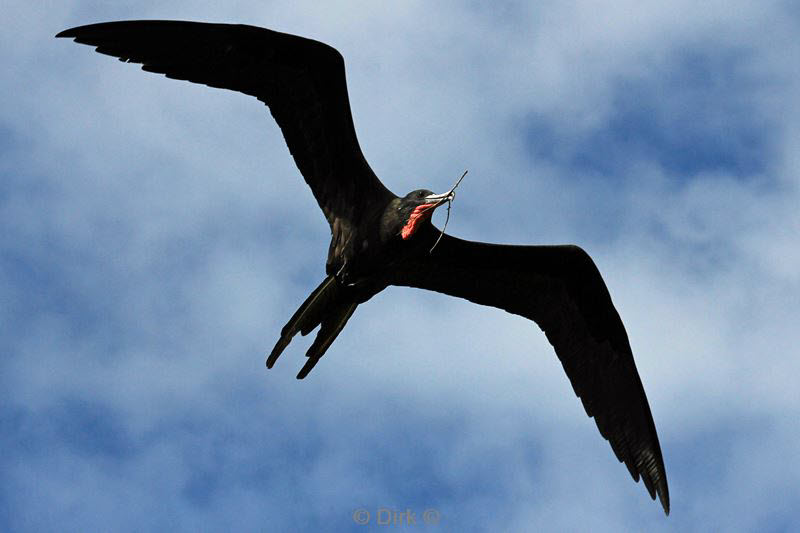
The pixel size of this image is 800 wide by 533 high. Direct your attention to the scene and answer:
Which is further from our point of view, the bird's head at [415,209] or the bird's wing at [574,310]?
the bird's wing at [574,310]

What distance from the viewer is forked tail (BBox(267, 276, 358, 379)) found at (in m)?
11.6

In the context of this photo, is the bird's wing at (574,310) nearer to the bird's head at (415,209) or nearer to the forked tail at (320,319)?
the forked tail at (320,319)

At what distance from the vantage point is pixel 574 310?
1279 centimetres

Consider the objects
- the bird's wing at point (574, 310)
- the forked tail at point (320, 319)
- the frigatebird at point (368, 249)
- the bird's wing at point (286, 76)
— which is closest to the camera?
the bird's wing at point (286, 76)

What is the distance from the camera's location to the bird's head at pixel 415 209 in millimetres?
10875

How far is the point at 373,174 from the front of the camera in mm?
11484

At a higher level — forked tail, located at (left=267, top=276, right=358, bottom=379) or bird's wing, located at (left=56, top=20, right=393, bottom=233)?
bird's wing, located at (left=56, top=20, right=393, bottom=233)

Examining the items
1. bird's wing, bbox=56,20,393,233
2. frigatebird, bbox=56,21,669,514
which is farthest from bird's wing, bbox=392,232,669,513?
bird's wing, bbox=56,20,393,233

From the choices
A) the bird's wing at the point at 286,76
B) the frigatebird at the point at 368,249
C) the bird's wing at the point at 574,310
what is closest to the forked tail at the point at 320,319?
the frigatebird at the point at 368,249

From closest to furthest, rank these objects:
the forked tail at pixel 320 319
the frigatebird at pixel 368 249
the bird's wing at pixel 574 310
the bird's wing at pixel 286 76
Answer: the bird's wing at pixel 286 76 < the frigatebird at pixel 368 249 < the forked tail at pixel 320 319 < the bird's wing at pixel 574 310

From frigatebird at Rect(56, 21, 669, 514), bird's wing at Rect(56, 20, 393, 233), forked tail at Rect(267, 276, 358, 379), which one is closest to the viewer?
bird's wing at Rect(56, 20, 393, 233)

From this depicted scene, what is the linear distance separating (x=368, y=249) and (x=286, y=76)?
1555mm

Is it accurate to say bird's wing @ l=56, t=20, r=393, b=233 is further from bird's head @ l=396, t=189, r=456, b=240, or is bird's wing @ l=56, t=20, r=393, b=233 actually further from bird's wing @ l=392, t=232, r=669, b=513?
bird's wing @ l=392, t=232, r=669, b=513

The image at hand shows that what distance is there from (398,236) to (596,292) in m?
2.50
